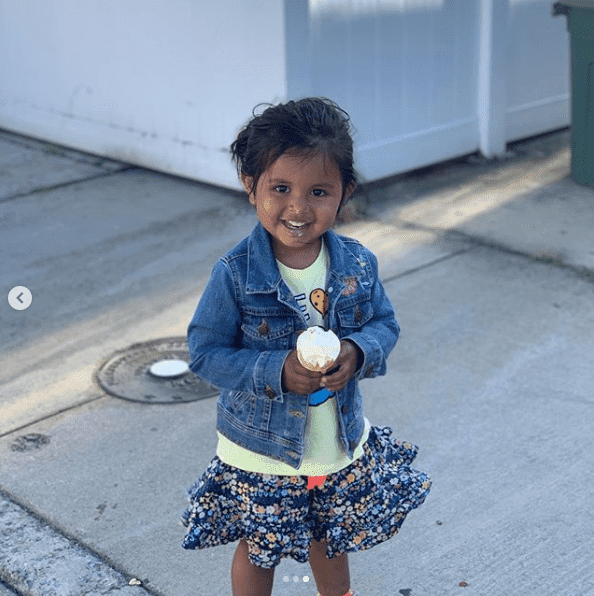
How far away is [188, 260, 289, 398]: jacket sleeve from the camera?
7.69 feet

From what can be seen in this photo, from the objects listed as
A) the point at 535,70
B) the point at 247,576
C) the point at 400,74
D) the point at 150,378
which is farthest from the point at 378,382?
the point at 535,70

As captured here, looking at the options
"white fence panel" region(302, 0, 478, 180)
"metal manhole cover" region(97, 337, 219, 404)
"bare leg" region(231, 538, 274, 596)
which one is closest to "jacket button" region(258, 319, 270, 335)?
"bare leg" region(231, 538, 274, 596)

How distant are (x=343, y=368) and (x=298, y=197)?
37 cm

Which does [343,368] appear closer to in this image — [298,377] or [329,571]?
[298,377]

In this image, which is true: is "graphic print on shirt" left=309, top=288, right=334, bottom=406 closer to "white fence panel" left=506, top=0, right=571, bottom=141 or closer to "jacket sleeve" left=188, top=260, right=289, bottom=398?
"jacket sleeve" left=188, top=260, right=289, bottom=398

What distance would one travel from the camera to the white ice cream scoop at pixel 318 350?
2.22 meters

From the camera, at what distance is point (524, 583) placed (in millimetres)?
2945

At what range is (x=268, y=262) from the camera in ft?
7.88

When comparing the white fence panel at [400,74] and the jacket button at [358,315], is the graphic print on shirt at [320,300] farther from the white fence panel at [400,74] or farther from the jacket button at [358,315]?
the white fence panel at [400,74]

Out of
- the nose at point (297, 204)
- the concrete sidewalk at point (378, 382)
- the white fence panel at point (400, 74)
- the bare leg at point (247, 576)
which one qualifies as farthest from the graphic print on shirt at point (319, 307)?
the white fence panel at point (400, 74)

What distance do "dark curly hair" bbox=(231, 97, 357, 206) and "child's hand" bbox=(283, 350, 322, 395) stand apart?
397 millimetres

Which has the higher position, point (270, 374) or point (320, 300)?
point (320, 300)

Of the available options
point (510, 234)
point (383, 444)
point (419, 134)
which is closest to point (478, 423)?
point (383, 444)

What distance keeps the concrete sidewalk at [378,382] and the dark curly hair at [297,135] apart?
125 cm
